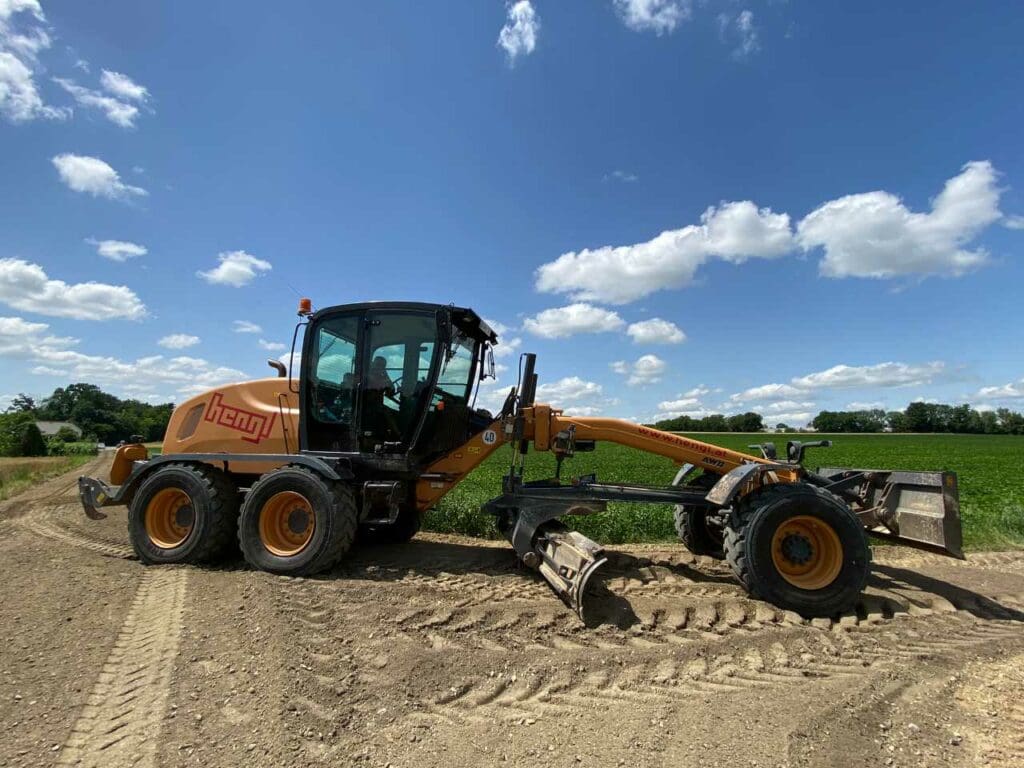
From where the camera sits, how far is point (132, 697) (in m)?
3.46

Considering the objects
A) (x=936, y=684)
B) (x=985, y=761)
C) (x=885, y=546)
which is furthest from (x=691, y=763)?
(x=885, y=546)

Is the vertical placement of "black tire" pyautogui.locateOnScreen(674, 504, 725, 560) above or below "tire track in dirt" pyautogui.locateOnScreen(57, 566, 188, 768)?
above

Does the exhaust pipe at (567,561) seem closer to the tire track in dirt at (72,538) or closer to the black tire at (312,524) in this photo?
the black tire at (312,524)

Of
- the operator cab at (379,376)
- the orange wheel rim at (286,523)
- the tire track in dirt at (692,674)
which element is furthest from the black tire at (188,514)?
the tire track in dirt at (692,674)

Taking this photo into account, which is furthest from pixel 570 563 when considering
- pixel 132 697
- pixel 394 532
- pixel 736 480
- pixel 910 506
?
pixel 910 506

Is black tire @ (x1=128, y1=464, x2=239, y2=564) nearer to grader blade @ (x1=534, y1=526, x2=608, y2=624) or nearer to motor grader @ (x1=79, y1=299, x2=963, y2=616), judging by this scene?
motor grader @ (x1=79, y1=299, x2=963, y2=616)

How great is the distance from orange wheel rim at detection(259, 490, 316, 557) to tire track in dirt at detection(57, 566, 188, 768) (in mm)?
1281

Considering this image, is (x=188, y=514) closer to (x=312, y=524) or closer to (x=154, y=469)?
(x=154, y=469)

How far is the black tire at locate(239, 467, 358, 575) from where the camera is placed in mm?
6047

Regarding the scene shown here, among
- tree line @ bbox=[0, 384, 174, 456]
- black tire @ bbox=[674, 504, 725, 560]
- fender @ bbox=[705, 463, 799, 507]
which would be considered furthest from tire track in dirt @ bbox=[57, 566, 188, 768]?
tree line @ bbox=[0, 384, 174, 456]

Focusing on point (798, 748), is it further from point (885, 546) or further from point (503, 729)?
point (885, 546)

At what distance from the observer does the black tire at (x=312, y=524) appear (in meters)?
6.05

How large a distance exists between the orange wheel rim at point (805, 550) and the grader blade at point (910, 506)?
40.8 inches

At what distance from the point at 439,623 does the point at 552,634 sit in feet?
2.99
